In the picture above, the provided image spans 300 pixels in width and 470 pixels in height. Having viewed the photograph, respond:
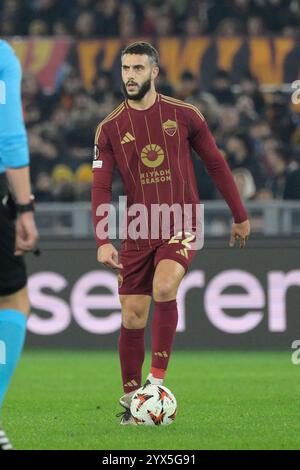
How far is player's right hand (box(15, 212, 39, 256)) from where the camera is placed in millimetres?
5863

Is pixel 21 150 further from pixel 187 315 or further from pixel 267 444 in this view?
pixel 187 315

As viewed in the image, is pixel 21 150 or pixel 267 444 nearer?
pixel 21 150

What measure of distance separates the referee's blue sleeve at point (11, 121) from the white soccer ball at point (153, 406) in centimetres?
234

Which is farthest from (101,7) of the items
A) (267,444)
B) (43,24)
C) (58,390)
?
(267,444)

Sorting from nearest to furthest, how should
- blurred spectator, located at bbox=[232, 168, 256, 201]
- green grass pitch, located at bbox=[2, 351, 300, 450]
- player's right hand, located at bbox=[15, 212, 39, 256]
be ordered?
player's right hand, located at bbox=[15, 212, 39, 256]
green grass pitch, located at bbox=[2, 351, 300, 450]
blurred spectator, located at bbox=[232, 168, 256, 201]

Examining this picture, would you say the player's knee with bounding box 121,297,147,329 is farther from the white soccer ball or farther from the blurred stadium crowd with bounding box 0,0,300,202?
the blurred stadium crowd with bounding box 0,0,300,202

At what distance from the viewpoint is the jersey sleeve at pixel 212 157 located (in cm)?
822

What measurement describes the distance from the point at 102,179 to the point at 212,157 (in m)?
0.71

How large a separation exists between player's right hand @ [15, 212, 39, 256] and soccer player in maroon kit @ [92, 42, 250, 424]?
205cm

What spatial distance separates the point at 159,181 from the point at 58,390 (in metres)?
2.93

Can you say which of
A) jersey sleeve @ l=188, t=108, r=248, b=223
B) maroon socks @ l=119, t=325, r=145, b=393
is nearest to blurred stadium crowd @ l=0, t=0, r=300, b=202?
jersey sleeve @ l=188, t=108, r=248, b=223

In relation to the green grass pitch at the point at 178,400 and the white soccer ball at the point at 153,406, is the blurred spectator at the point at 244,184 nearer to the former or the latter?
the green grass pitch at the point at 178,400

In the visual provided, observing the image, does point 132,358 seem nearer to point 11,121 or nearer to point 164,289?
point 164,289
